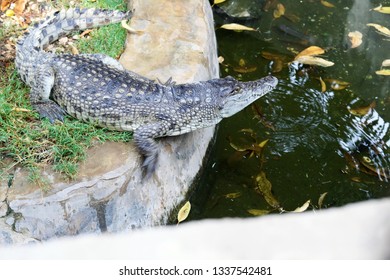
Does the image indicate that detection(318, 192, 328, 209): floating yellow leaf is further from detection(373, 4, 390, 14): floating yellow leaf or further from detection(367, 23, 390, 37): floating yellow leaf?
detection(373, 4, 390, 14): floating yellow leaf

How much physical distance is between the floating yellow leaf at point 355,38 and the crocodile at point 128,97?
7.47ft

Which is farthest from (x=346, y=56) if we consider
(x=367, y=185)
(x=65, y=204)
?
(x=65, y=204)

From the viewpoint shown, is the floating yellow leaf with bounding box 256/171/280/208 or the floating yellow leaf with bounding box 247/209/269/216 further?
the floating yellow leaf with bounding box 256/171/280/208

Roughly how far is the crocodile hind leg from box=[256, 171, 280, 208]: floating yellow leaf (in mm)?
1668

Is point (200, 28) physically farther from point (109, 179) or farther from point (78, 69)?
point (109, 179)

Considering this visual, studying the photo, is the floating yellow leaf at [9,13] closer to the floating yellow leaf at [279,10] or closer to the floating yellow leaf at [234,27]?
the floating yellow leaf at [234,27]

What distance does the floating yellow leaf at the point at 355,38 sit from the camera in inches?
253

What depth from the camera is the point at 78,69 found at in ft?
14.5

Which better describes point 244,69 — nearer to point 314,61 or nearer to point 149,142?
point 314,61

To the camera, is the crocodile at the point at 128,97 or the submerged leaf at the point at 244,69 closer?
the crocodile at the point at 128,97

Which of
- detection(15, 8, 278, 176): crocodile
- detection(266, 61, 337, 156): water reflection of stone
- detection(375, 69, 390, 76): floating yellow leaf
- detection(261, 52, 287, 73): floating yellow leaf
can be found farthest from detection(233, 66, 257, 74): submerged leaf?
detection(15, 8, 278, 176): crocodile

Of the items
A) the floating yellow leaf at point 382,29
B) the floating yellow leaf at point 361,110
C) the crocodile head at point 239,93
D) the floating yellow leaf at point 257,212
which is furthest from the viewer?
the floating yellow leaf at point 382,29

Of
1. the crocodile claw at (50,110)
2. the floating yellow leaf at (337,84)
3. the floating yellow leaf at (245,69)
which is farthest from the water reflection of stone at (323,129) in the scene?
the crocodile claw at (50,110)

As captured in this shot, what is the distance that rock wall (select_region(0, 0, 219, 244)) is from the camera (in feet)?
12.3
